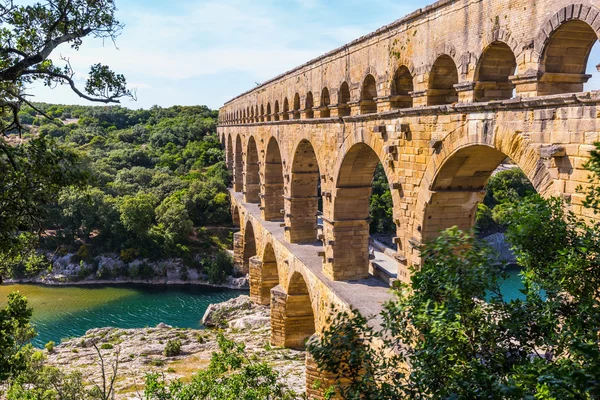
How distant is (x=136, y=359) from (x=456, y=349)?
16752 millimetres

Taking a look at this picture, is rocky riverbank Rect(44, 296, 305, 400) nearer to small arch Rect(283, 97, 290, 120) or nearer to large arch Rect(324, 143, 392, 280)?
large arch Rect(324, 143, 392, 280)

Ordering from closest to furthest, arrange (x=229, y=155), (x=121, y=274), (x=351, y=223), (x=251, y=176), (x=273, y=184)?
(x=351, y=223) → (x=273, y=184) → (x=251, y=176) → (x=121, y=274) → (x=229, y=155)

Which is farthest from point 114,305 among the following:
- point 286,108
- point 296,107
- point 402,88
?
point 402,88

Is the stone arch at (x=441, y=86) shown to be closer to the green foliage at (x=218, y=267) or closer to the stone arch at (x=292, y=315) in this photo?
the stone arch at (x=292, y=315)

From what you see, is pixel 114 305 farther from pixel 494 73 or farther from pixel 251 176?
pixel 494 73

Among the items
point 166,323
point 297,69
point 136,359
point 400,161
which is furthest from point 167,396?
point 166,323

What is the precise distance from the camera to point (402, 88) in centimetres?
1150

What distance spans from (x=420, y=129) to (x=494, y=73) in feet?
6.20

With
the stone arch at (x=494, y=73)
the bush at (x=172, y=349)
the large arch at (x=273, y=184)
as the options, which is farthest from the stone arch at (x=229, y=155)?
the stone arch at (x=494, y=73)

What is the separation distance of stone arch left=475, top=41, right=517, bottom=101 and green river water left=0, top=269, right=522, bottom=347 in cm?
1630

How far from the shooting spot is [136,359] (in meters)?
18.4

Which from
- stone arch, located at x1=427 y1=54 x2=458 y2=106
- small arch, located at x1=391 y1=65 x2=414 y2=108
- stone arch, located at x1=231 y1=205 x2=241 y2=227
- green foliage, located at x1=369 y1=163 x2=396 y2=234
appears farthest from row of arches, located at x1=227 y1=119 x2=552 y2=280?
green foliage, located at x1=369 y1=163 x2=396 y2=234

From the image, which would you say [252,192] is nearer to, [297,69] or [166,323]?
[166,323]

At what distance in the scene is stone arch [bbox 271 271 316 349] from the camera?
18.0 m
